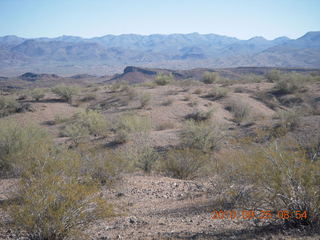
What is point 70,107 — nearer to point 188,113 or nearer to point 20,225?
point 188,113

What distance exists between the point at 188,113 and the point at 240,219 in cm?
1813

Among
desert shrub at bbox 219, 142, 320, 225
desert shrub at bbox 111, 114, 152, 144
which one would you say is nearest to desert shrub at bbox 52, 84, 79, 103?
desert shrub at bbox 111, 114, 152, 144

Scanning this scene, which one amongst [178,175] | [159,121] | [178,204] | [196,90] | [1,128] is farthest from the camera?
[196,90]

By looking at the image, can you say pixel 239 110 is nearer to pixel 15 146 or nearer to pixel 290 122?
pixel 290 122

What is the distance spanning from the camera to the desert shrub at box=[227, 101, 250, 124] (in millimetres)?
22197

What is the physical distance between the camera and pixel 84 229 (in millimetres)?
4898

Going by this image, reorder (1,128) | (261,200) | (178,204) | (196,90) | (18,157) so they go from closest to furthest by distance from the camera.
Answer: (261,200), (178,204), (18,157), (1,128), (196,90)

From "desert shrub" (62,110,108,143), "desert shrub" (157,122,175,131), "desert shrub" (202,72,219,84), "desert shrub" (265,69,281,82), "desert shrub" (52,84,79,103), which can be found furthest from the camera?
"desert shrub" (202,72,219,84)

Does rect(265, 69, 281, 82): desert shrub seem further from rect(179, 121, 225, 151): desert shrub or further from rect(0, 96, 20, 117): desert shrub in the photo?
rect(0, 96, 20, 117): desert shrub

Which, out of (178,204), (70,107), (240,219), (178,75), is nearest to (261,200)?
(240,219)
